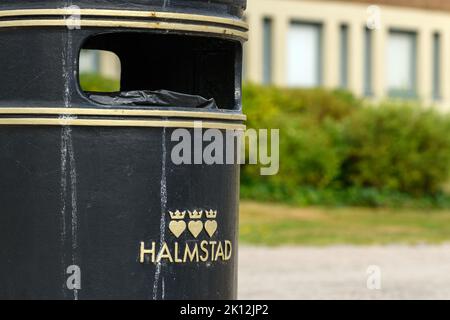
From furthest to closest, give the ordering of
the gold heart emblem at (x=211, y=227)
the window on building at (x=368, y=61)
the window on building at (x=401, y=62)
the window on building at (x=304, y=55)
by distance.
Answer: the window on building at (x=401, y=62) < the window on building at (x=368, y=61) < the window on building at (x=304, y=55) < the gold heart emblem at (x=211, y=227)

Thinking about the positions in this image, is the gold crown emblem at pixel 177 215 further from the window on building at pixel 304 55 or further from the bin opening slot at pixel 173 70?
the window on building at pixel 304 55

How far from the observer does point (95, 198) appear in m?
5.93

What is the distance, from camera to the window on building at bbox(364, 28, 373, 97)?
103ft

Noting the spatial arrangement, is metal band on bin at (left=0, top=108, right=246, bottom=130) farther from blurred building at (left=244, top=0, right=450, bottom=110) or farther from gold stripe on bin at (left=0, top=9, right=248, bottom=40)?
blurred building at (left=244, top=0, right=450, bottom=110)

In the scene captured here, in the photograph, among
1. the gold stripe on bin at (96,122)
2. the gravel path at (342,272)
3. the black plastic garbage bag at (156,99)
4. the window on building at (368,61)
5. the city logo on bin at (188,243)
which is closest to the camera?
the gold stripe on bin at (96,122)

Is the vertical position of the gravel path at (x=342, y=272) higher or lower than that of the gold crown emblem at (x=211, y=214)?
lower

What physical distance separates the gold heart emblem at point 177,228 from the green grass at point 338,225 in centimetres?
1085

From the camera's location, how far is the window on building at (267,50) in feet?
95.9

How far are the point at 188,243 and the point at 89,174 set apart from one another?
24.7 inches

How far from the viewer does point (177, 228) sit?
19.8 feet

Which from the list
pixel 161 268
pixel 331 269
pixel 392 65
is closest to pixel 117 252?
pixel 161 268

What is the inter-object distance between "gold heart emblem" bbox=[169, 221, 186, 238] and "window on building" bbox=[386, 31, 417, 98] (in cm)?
2628

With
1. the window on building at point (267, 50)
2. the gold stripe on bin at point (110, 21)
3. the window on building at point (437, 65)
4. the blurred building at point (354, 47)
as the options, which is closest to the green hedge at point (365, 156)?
the blurred building at point (354, 47)
